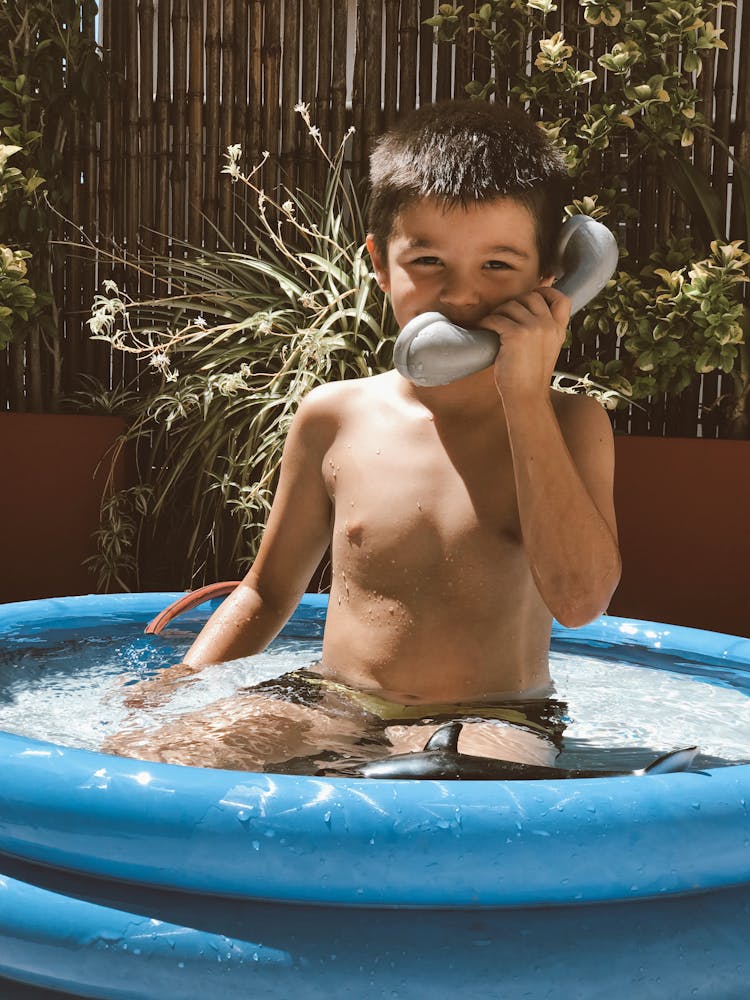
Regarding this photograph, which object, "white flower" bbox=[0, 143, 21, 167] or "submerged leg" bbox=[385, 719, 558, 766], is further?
"white flower" bbox=[0, 143, 21, 167]

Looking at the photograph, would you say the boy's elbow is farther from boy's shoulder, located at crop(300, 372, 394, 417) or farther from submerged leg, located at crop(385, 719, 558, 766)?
boy's shoulder, located at crop(300, 372, 394, 417)

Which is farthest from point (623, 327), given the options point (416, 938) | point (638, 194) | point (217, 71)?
point (416, 938)

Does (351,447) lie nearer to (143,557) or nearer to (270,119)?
(143,557)

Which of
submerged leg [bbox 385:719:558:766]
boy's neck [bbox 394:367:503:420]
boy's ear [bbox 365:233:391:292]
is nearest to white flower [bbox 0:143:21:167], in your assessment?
boy's ear [bbox 365:233:391:292]

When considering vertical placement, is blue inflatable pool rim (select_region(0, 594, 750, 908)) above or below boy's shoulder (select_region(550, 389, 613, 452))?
below

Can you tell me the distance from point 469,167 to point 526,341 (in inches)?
11.1

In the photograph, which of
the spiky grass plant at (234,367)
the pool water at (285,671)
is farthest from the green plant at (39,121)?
the pool water at (285,671)

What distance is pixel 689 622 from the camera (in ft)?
13.2

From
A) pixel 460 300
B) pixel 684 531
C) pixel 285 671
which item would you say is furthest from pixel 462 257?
pixel 684 531

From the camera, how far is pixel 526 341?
160 cm

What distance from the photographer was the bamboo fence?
4.59 meters

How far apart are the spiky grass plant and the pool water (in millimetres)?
1225

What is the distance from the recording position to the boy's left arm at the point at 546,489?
62.8 inches

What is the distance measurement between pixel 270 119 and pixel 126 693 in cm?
340
